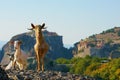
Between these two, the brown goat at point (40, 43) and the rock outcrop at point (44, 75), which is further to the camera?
the brown goat at point (40, 43)

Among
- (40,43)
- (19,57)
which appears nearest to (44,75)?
(40,43)

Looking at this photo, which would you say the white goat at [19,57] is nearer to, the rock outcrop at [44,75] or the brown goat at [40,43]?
the brown goat at [40,43]

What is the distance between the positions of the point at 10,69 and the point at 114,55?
159 metres

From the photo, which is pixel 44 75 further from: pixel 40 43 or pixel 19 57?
pixel 19 57

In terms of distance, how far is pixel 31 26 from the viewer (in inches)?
953

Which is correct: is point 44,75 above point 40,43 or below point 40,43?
below

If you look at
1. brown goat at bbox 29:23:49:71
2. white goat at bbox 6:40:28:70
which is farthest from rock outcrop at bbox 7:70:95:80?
brown goat at bbox 29:23:49:71

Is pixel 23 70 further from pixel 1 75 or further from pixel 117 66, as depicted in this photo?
pixel 117 66

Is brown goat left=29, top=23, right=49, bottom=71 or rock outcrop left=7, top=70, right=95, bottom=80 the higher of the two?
brown goat left=29, top=23, right=49, bottom=71

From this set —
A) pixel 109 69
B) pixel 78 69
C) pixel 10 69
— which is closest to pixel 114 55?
pixel 78 69

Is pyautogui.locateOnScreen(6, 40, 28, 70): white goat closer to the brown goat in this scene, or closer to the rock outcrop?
the brown goat

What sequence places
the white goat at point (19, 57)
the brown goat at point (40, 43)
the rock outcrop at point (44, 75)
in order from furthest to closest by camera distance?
the white goat at point (19, 57)
the brown goat at point (40, 43)
the rock outcrop at point (44, 75)

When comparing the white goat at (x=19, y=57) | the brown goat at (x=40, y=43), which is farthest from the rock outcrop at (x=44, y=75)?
the brown goat at (x=40, y=43)

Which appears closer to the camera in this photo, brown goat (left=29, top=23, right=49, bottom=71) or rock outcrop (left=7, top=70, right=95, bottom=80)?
rock outcrop (left=7, top=70, right=95, bottom=80)
